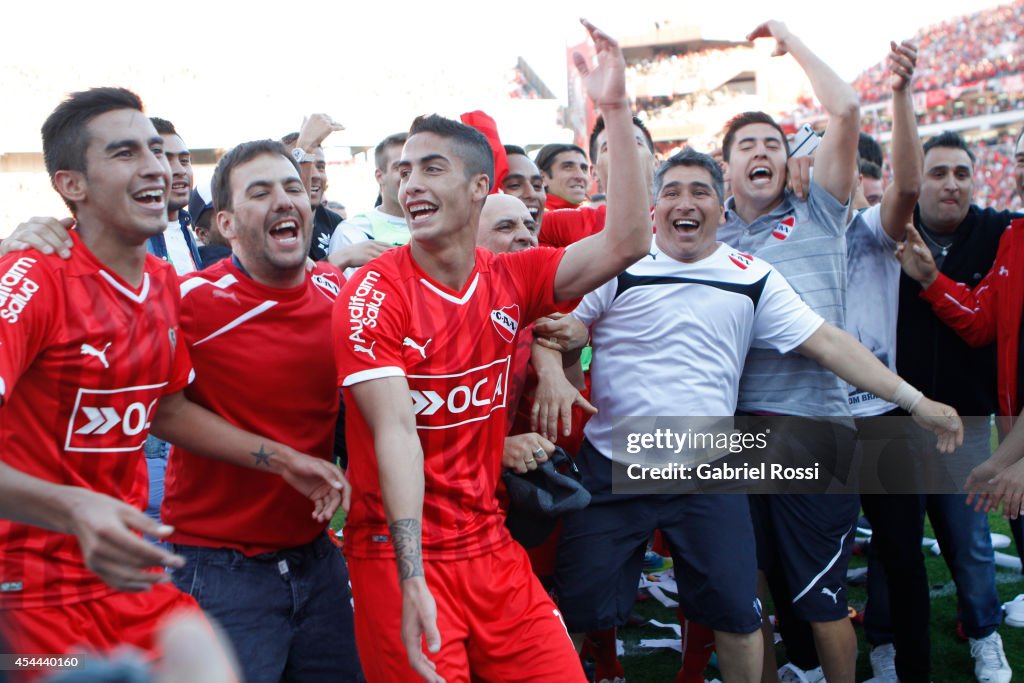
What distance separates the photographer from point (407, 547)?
2.53 m

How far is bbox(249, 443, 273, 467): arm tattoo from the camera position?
2.90 metres

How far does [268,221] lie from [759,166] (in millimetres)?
2318

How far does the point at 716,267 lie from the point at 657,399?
0.61 m

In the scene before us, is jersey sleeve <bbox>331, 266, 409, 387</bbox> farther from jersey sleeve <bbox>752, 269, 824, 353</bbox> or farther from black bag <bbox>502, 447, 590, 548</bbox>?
jersey sleeve <bbox>752, 269, 824, 353</bbox>

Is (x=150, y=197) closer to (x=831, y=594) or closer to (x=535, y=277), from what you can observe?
(x=535, y=277)

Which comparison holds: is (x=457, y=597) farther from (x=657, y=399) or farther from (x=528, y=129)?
(x=528, y=129)

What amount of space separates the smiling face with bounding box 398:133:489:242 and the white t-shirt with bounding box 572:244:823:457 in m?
0.91

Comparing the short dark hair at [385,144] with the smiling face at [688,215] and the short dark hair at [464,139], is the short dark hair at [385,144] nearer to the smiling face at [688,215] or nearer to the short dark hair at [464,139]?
the smiling face at [688,215]

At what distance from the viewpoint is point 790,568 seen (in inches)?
154

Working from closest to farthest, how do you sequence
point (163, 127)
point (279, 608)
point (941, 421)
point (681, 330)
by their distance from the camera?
point (279, 608) < point (941, 421) < point (681, 330) < point (163, 127)

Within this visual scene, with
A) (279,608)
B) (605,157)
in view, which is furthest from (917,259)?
(279,608)

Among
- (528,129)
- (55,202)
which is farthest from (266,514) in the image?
(528,129)

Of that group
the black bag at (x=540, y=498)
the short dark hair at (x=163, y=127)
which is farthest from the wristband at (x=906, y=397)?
the short dark hair at (x=163, y=127)

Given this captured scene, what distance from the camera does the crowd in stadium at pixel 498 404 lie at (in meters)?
2.61
